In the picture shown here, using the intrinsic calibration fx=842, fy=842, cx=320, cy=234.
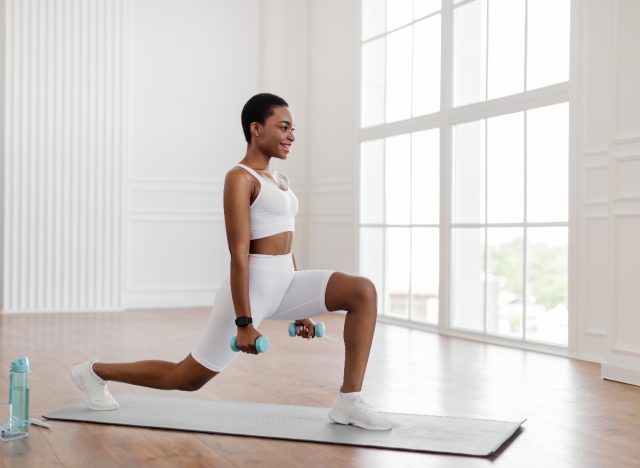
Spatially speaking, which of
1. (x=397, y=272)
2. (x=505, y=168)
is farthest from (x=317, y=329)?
(x=397, y=272)

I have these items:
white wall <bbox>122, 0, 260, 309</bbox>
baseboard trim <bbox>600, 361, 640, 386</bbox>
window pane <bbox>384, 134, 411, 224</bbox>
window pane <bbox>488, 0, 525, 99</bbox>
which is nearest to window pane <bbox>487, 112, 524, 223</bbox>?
window pane <bbox>488, 0, 525, 99</bbox>

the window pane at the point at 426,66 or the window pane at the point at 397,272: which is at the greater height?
the window pane at the point at 426,66

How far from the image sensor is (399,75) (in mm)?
6477

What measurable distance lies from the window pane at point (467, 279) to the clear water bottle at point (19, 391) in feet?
11.1

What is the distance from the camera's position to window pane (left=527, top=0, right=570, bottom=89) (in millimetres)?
4816

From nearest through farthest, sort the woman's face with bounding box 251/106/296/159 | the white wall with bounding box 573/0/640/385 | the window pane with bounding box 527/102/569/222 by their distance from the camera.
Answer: the woman's face with bounding box 251/106/296/159, the white wall with bounding box 573/0/640/385, the window pane with bounding box 527/102/569/222

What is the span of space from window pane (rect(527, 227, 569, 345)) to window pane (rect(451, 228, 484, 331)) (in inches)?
19.8

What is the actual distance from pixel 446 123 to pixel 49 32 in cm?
341

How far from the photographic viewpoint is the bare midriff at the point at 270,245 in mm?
2672

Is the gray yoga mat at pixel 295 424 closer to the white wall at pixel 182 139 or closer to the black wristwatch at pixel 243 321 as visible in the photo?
the black wristwatch at pixel 243 321

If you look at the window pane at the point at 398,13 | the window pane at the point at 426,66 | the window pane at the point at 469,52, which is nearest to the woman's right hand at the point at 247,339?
the window pane at the point at 469,52

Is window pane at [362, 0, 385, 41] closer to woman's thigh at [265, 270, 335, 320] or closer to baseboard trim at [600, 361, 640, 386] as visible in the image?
baseboard trim at [600, 361, 640, 386]

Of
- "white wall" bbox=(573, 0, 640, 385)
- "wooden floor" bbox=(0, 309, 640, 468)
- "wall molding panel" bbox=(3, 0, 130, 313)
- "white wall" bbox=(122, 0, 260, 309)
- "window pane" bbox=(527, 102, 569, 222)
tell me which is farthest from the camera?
"white wall" bbox=(122, 0, 260, 309)

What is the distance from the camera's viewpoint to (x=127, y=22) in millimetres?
7191
